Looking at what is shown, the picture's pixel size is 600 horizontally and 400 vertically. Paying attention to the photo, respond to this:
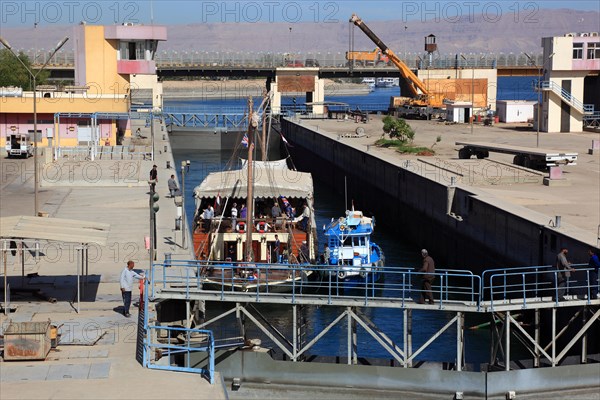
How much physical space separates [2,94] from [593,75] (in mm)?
42013

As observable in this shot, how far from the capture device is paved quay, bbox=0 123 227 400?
2127cm

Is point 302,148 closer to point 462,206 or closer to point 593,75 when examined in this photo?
point 593,75

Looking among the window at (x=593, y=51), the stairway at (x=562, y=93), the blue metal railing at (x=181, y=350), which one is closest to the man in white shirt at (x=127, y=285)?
the blue metal railing at (x=181, y=350)

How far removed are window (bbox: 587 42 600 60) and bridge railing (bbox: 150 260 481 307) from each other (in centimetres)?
4273

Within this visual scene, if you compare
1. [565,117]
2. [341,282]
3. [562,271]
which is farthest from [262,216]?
[565,117]

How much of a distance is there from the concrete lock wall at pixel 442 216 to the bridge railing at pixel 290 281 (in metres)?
2.06

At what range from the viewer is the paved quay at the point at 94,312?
2127cm

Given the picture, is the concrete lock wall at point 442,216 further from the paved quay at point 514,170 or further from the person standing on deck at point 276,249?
the person standing on deck at point 276,249

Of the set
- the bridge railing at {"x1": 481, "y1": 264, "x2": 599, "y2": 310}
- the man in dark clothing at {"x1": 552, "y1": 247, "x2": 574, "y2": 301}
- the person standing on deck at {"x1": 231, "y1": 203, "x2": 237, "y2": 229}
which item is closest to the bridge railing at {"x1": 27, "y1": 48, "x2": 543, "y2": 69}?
the person standing on deck at {"x1": 231, "y1": 203, "x2": 237, "y2": 229}

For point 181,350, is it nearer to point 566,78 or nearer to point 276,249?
point 276,249

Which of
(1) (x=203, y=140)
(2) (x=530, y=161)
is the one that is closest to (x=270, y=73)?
(1) (x=203, y=140)

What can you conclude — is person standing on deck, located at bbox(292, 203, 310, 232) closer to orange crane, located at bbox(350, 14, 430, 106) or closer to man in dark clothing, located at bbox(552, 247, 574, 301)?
man in dark clothing, located at bbox(552, 247, 574, 301)

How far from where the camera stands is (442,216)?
158 ft

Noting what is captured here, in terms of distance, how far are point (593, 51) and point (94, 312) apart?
61.0 meters
